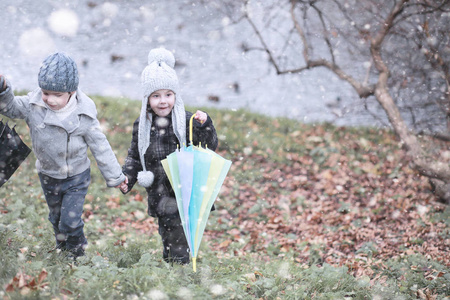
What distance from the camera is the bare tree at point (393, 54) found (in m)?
7.10

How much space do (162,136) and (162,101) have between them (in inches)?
12.7

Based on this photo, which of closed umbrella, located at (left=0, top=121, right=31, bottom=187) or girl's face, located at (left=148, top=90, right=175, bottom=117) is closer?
closed umbrella, located at (left=0, top=121, right=31, bottom=187)

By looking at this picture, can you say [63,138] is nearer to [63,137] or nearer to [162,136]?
[63,137]

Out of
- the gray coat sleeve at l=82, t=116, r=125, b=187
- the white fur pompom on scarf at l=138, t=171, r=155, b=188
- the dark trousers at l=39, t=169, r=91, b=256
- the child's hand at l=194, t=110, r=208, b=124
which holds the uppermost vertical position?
the child's hand at l=194, t=110, r=208, b=124

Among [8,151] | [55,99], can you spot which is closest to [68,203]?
[8,151]

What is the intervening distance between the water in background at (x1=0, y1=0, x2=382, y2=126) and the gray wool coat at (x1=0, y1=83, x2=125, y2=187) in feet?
21.1

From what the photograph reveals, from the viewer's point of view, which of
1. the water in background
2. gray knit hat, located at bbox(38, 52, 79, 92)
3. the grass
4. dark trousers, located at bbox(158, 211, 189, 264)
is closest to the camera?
the grass

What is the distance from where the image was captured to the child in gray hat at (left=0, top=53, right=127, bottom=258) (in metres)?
3.34

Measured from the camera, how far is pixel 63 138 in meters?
3.49

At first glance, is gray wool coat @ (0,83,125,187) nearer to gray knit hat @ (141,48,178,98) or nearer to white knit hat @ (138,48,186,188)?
white knit hat @ (138,48,186,188)

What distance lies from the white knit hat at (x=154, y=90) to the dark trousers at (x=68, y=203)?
517 millimetres

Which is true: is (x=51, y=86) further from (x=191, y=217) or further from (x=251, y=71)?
(x=251, y=71)

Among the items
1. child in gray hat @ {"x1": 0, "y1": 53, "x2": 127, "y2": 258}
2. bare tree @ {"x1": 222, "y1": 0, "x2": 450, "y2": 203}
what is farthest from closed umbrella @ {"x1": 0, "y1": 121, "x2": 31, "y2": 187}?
bare tree @ {"x1": 222, "y1": 0, "x2": 450, "y2": 203}

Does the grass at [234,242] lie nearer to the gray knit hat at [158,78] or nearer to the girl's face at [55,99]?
the girl's face at [55,99]
